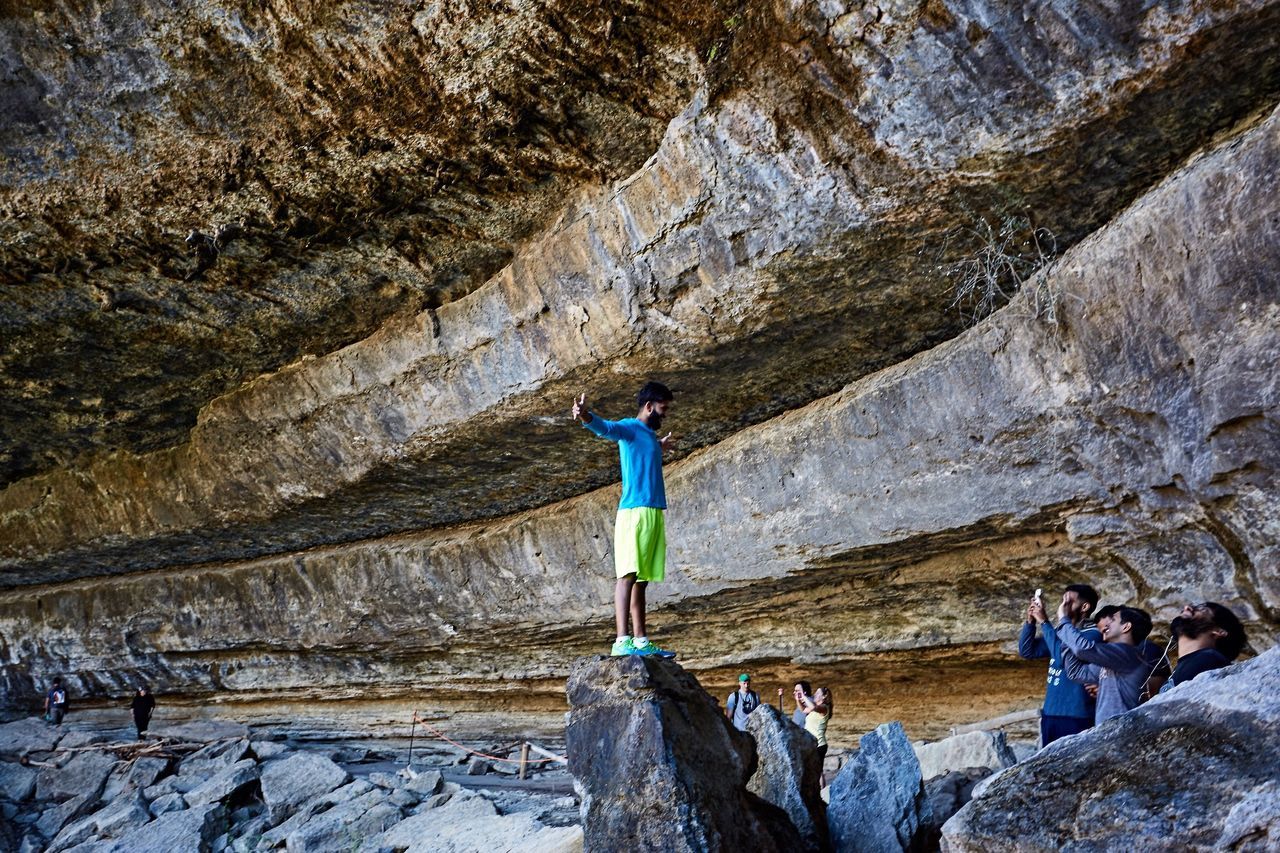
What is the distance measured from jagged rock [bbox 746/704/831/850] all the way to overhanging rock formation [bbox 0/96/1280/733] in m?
2.19

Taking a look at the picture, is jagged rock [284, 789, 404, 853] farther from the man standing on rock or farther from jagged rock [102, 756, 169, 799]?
the man standing on rock

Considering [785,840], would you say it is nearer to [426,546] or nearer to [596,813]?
[596,813]

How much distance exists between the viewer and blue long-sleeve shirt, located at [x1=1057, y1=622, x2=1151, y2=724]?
452 centimetres

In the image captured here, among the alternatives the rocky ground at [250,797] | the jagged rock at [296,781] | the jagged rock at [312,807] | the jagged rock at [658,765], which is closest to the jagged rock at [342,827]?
the rocky ground at [250,797]

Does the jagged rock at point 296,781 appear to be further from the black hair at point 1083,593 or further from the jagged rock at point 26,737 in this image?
the black hair at point 1083,593

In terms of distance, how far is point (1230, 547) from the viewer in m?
5.99

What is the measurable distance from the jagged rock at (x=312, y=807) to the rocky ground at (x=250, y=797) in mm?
17

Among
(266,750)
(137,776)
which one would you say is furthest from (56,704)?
(266,750)

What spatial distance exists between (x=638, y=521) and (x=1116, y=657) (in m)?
2.39

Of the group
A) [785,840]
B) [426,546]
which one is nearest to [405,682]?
[426,546]

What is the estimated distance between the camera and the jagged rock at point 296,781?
10094mm

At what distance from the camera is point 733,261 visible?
274 inches

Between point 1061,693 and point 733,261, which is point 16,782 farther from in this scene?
point 1061,693

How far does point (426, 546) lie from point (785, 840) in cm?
715
